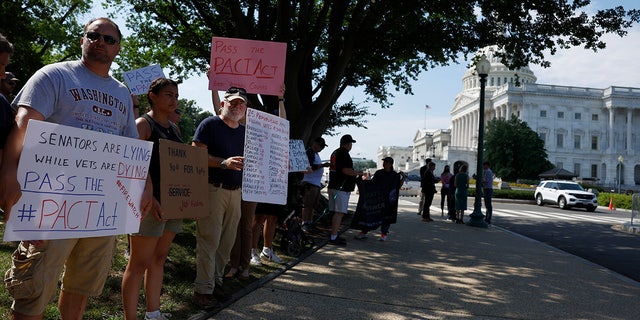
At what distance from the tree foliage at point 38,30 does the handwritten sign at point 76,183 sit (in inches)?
646

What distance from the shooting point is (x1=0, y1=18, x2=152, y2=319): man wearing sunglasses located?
2.60 m

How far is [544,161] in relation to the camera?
3002 inches

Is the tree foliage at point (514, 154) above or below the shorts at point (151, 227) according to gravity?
above

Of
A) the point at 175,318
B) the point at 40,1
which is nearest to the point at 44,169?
the point at 175,318

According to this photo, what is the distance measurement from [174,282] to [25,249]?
266cm

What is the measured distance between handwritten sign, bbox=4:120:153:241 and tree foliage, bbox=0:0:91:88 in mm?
16397

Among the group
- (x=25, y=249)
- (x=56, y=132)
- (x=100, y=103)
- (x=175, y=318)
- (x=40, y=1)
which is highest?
(x=40, y=1)

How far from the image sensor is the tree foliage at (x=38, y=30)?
1911 centimetres

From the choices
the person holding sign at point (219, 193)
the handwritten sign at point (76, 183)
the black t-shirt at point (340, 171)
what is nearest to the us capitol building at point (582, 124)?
the black t-shirt at point (340, 171)

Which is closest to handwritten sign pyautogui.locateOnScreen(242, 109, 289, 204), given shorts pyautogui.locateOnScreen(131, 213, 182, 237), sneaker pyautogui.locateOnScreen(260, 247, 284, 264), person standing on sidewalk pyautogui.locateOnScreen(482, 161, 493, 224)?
shorts pyautogui.locateOnScreen(131, 213, 182, 237)

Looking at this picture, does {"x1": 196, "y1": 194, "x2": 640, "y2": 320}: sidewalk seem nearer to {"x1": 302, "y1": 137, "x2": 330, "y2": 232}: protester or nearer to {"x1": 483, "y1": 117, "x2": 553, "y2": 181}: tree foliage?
{"x1": 302, "y1": 137, "x2": 330, "y2": 232}: protester

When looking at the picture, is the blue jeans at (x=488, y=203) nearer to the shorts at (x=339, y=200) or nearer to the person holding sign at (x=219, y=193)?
the shorts at (x=339, y=200)

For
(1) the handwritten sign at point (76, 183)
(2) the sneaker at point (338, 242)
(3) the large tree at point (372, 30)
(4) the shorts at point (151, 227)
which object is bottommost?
(2) the sneaker at point (338, 242)

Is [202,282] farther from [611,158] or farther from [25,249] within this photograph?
[611,158]
